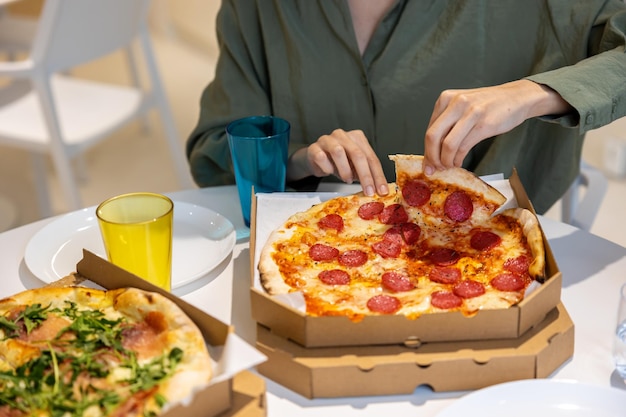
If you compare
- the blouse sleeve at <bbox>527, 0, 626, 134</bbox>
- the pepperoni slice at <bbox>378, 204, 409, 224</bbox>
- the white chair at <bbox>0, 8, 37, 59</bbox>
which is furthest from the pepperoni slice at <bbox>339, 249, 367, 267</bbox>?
the white chair at <bbox>0, 8, 37, 59</bbox>

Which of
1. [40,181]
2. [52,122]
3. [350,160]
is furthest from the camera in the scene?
[40,181]

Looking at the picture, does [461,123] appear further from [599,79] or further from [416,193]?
[599,79]

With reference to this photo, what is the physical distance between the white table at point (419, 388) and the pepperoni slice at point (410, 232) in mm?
222

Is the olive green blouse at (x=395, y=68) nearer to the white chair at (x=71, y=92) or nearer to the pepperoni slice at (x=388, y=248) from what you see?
the pepperoni slice at (x=388, y=248)

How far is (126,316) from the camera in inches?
38.2

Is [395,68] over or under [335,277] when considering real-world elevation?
over

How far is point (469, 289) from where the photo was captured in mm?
985

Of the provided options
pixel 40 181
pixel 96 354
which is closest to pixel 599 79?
pixel 96 354

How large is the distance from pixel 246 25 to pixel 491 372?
0.99 m

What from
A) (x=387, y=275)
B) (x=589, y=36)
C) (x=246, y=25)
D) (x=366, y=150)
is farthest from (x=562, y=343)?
(x=246, y=25)

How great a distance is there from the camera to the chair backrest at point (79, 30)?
2.41m

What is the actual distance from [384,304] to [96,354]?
0.34 metres

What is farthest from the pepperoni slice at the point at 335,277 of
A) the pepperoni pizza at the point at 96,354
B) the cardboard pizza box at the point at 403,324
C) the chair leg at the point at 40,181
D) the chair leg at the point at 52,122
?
the chair leg at the point at 40,181

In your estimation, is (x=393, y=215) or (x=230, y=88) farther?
(x=230, y=88)
